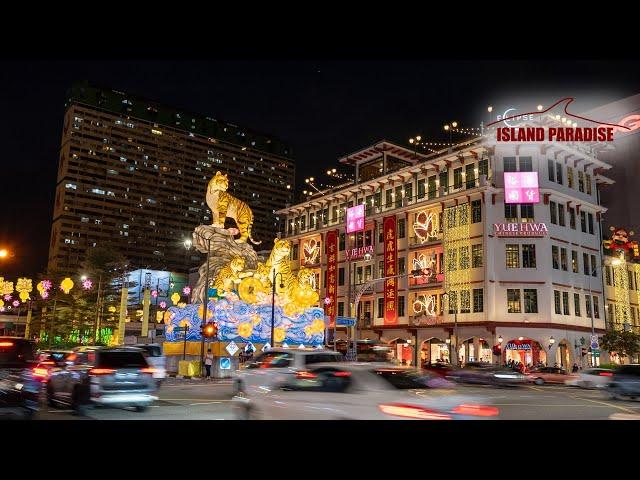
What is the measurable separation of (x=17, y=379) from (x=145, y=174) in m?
126

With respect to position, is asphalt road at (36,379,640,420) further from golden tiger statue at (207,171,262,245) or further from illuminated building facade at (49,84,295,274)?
illuminated building facade at (49,84,295,274)

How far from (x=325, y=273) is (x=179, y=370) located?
2802cm

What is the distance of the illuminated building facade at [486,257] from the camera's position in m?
45.5

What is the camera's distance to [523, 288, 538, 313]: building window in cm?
4527

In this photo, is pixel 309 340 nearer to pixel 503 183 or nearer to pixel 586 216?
pixel 503 183

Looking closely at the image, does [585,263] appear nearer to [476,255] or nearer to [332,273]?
[476,255]

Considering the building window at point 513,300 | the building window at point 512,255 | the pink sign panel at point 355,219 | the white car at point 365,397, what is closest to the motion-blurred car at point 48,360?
the white car at point 365,397

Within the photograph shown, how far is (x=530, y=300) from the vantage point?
149 feet

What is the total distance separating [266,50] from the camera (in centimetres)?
742

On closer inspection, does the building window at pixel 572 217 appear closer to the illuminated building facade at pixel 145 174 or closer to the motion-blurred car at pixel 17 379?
the motion-blurred car at pixel 17 379

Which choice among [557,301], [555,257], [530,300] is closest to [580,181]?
[555,257]
